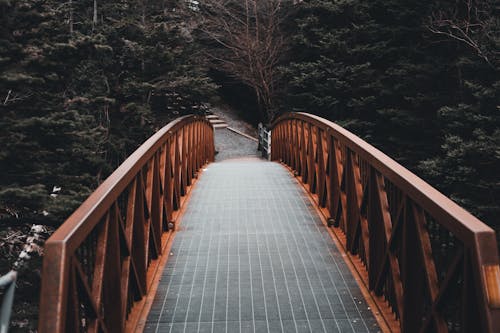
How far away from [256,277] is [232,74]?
25.8m

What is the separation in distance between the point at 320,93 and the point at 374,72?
2.27 metres

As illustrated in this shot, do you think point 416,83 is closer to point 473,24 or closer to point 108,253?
point 473,24

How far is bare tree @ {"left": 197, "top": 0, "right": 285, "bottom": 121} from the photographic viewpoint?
27688 mm

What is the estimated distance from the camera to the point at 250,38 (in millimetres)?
27922

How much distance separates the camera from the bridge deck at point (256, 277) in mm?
4367

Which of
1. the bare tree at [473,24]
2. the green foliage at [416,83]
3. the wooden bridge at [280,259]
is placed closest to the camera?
the wooden bridge at [280,259]

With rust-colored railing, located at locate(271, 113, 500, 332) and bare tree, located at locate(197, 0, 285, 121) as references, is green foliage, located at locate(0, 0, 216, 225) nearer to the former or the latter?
rust-colored railing, located at locate(271, 113, 500, 332)

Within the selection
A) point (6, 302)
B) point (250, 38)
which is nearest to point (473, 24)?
point (250, 38)

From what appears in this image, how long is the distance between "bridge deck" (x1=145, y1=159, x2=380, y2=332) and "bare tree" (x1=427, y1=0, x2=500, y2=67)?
899cm

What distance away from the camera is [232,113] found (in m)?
36.1

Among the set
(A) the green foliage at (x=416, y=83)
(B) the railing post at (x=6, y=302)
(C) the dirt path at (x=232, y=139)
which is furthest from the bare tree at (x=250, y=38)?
(B) the railing post at (x=6, y=302)

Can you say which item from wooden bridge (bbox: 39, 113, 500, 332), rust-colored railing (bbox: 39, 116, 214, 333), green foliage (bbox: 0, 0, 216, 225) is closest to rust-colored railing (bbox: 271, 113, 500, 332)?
wooden bridge (bbox: 39, 113, 500, 332)

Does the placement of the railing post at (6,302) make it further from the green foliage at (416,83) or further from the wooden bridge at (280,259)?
the green foliage at (416,83)

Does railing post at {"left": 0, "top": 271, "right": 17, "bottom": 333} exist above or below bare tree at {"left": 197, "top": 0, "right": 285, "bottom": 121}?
below
